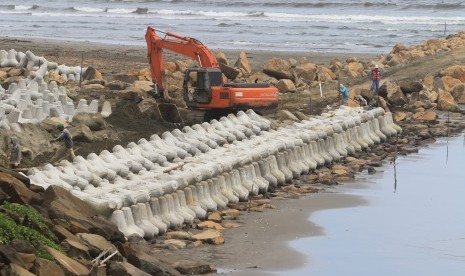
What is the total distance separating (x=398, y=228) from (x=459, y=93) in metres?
17.8

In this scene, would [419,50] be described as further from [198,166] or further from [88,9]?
[88,9]

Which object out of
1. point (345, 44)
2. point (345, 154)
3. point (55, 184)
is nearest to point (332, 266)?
point (55, 184)

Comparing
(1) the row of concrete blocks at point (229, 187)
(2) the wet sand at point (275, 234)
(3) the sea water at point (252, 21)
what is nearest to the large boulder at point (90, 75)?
(1) the row of concrete blocks at point (229, 187)

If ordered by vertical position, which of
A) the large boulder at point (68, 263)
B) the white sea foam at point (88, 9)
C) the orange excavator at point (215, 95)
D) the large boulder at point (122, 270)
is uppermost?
the large boulder at point (68, 263)

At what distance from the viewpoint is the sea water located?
5662 cm

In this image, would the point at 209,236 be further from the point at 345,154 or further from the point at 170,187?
the point at 345,154

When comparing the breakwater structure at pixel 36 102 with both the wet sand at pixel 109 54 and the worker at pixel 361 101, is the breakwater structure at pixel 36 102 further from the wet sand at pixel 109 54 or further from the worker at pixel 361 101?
the wet sand at pixel 109 54

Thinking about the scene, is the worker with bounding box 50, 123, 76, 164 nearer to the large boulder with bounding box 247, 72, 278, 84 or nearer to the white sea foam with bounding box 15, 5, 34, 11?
the large boulder with bounding box 247, 72, 278, 84

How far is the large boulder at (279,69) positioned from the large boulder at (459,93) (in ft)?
15.8

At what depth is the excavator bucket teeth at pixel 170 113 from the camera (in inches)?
1140

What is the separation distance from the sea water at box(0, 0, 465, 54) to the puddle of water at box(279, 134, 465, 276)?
87.7 ft

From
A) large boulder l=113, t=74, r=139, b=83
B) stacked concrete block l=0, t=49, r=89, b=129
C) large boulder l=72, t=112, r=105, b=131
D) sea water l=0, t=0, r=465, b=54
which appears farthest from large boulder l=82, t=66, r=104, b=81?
sea water l=0, t=0, r=465, b=54

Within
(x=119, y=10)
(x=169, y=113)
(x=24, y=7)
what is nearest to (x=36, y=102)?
(x=169, y=113)

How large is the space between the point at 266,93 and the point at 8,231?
1563 centimetres
